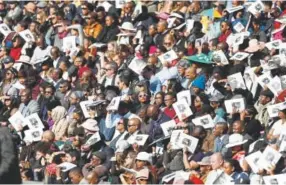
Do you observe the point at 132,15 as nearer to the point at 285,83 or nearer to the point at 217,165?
the point at 285,83

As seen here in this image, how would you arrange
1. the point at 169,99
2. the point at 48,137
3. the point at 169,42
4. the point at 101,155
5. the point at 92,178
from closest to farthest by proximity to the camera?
1. the point at 92,178
2. the point at 101,155
3. the point at 169,99
4. the point at 48,137
5. the point at 169,42

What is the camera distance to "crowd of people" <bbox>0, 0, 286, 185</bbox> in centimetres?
1998

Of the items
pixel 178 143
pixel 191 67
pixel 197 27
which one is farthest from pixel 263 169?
pixel 197 27

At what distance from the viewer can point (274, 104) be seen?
20891 mm

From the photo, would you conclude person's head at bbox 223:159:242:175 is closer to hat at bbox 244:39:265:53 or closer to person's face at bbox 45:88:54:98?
hat at bbox 244:39:265:53

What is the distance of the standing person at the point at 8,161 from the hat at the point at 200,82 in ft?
32.3

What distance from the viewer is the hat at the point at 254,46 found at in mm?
22938

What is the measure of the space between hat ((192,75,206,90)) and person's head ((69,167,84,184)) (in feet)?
10.1

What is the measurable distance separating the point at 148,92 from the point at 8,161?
33.9 feet

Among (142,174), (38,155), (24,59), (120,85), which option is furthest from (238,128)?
(24,59)

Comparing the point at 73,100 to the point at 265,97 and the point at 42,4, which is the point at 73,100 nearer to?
the point at 265,97

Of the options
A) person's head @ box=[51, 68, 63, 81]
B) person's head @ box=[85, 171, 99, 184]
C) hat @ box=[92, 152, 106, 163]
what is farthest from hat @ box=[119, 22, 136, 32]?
person's head @ box=[85, 171, 99, 184]

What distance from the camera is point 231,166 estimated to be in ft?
62.4

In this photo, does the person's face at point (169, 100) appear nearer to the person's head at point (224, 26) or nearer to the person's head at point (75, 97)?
the person's head at point (75, 97)
